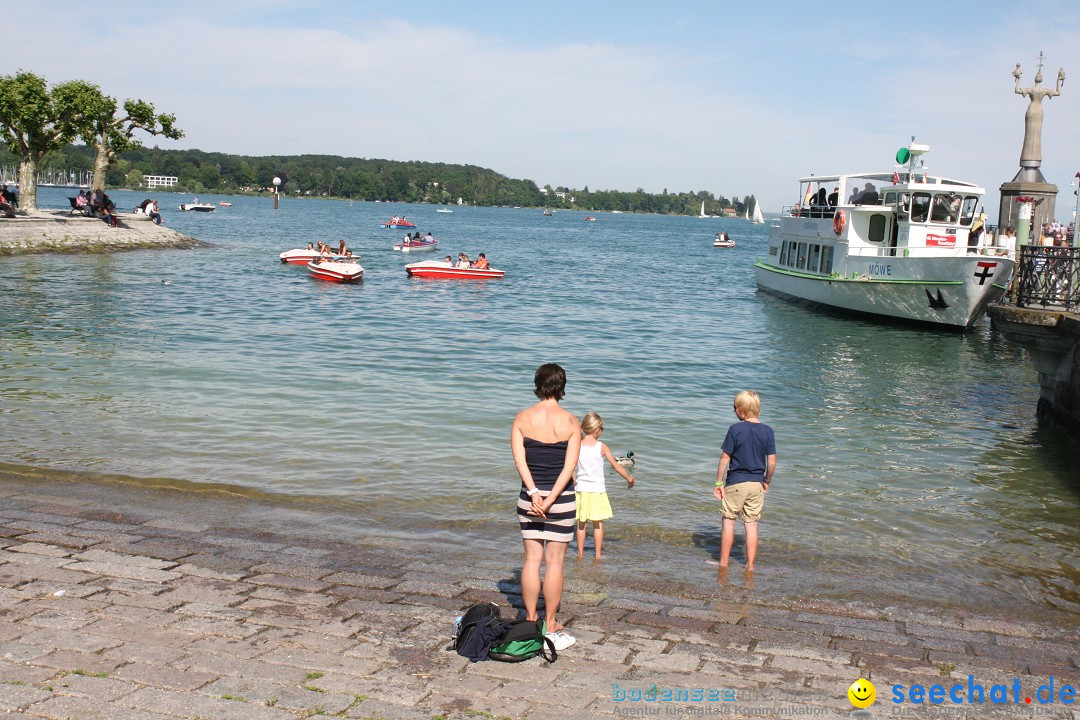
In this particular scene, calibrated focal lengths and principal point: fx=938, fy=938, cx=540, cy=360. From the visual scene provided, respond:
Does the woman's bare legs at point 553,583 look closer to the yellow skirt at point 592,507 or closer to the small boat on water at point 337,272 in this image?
the yellow skirt at point 592,507

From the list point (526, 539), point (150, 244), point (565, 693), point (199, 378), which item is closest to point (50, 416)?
point (199, 378)

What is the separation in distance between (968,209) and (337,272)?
2490 cm

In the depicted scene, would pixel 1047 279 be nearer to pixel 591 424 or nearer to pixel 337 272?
pixel 591 424

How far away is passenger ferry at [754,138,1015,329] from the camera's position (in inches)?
1167

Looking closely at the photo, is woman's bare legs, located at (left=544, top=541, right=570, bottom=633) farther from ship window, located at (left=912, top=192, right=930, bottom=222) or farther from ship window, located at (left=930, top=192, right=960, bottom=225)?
ship window, located at (left=930, top=192, right=960, bottom=225)

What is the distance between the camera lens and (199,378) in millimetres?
17938

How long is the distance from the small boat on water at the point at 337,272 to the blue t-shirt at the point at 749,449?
112 ft

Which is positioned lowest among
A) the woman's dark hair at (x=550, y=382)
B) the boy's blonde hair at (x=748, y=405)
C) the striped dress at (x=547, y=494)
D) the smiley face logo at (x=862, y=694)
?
the smiley face logo at (x=862, y=694)

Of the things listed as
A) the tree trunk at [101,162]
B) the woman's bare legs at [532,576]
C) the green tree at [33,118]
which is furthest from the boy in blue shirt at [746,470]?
the tree trunk at [101,162]

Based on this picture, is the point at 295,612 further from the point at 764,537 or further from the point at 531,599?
the point at 764,537

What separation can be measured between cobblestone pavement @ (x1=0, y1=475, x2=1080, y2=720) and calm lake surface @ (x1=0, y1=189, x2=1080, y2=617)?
3.49ft

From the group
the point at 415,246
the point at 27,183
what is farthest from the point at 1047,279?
the point at 415,246

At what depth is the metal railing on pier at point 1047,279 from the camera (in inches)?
552

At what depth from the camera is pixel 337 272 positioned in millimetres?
40531
